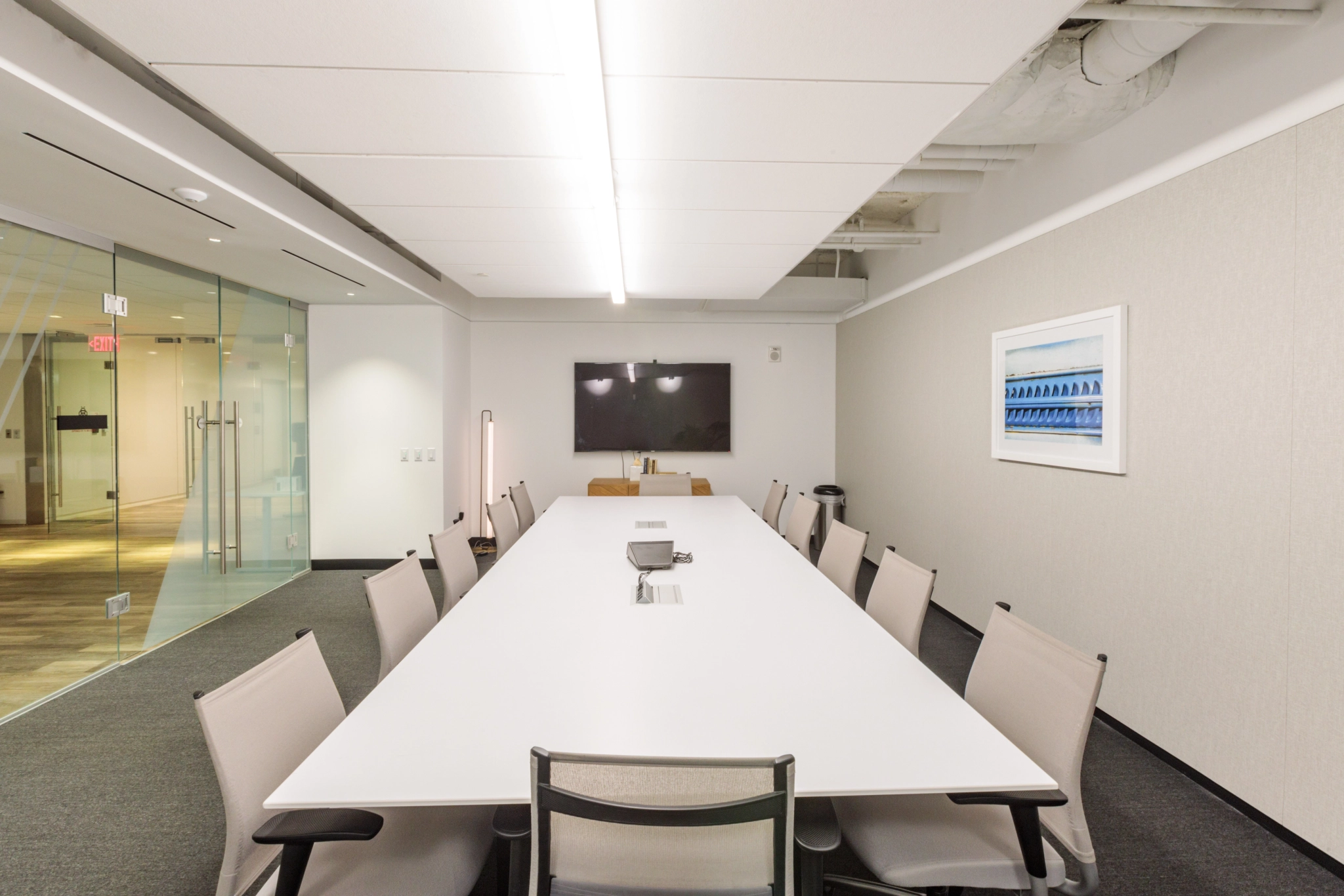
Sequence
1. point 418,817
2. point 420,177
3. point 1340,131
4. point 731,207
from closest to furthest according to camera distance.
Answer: point 418,817, point 1340,131, point 420,177, point 731,207

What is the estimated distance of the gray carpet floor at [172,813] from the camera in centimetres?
197

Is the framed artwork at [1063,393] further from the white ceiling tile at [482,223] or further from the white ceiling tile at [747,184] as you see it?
the white ceiling tile at [482,223]

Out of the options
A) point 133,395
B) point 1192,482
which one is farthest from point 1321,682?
point 133,395

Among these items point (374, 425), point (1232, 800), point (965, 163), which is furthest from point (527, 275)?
point (1232, 800)

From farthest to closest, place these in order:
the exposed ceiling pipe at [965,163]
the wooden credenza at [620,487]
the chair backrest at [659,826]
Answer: the wooden credenza at [620,487]
the exposed ceiling pipe at [965,163]
the chair backrest at [659,826]

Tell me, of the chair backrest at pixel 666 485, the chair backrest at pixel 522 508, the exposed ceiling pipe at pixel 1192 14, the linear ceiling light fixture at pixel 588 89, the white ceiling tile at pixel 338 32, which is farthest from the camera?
the chair backrest at pixel 666 485

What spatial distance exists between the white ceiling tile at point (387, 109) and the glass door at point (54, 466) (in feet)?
5.75

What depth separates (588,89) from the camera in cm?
174

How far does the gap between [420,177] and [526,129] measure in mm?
742

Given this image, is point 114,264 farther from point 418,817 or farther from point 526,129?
point 418,817

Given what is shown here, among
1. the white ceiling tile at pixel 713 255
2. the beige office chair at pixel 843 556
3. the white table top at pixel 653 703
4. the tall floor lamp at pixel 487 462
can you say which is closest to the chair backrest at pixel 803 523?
the beige office chair at pixel 843 556

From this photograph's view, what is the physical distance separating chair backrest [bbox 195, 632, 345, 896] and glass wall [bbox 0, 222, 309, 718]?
8.46 feet

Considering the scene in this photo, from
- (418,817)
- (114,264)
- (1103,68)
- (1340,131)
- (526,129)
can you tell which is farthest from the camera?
(114,264)

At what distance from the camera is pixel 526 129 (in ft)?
7.35
